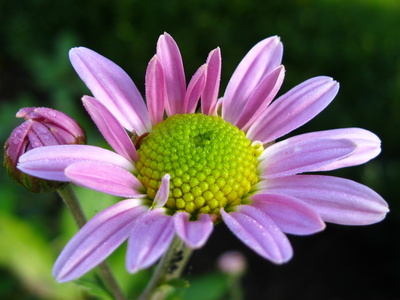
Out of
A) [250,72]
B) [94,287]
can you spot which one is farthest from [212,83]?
[94,287]

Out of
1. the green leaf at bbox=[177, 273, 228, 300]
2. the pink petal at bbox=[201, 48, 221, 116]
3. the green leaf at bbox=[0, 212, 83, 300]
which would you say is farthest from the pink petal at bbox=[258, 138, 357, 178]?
the green leaf at bbox=[0, 212, 83, 300]

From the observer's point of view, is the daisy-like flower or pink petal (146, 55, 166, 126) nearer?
the daisy-like flower

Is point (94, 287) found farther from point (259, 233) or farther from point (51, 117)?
point (259, 233)

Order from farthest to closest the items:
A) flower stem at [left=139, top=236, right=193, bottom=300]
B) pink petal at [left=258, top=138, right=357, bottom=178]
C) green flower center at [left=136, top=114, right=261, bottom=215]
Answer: flower stem at [left=139, top=236, right=193, bottom=300] → green flower center at [left=136, top=114, right=261, bottom=215] → pink petal at [left=258, top=138, right=357, bottom=178]

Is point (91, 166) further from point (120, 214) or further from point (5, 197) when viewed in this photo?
point (5, 197)

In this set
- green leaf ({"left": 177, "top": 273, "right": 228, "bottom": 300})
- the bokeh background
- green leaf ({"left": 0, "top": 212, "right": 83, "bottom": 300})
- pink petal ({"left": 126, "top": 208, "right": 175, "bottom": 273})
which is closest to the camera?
pink petal ({"left": 126, "top": 208, "right": 175, "bottom": 273})

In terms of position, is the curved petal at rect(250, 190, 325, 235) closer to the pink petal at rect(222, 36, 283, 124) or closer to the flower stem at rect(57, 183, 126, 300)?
the pink petal at rect(222, 36, 283, 124)
